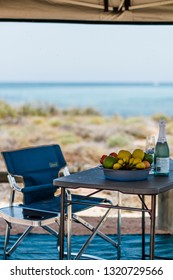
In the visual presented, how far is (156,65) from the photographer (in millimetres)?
28156

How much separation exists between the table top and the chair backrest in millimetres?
841

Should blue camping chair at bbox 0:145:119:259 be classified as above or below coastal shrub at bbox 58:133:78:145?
above

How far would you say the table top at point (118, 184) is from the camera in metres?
3.57

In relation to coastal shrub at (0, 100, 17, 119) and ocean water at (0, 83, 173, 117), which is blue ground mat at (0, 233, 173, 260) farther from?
ocean water at (0, 83, 173, 117)

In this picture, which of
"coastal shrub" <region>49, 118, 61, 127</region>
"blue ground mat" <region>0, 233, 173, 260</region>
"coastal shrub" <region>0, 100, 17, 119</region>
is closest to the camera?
"blue ground mat" <region>0, 233, 173, 260</region>

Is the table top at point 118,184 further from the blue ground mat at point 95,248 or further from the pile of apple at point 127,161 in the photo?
the blue ground mat at point 95,248

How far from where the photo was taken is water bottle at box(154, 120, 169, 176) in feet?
13.1

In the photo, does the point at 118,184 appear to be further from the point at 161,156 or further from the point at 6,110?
the point at 6,110

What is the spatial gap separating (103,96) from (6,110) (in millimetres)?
6538

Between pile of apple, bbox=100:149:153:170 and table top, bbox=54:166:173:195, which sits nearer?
table top, bbox=54:166:173:195

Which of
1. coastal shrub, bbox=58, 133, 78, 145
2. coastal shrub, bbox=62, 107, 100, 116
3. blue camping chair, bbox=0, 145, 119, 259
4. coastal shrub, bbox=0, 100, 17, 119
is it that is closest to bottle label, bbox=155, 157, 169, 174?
blue camping chair, bbox=0, 145, 119, 259

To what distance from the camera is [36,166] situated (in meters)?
5.12
